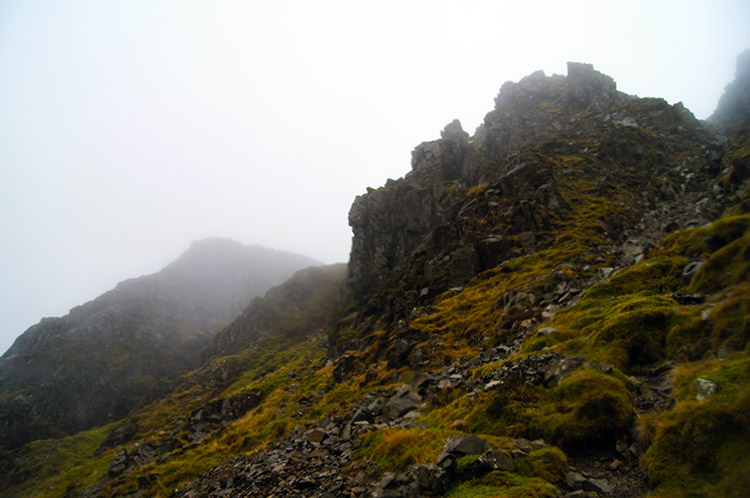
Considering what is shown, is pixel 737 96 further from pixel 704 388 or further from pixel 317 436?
pixel 317 436

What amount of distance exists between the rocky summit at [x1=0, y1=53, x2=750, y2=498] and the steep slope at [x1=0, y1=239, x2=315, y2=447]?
1238 cm

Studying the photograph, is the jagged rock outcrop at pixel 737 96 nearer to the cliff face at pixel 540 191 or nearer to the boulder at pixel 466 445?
the cliff face at pixel 540 191

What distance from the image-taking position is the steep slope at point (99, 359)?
81.9 metres

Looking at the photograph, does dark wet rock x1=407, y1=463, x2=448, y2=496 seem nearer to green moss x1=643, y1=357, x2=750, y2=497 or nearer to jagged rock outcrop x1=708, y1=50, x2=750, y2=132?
green moss x1=643, y1=357, x2=750, y2=497

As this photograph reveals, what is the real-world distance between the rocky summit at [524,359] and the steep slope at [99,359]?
1238cm

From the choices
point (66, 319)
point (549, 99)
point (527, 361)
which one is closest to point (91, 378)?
point (66, 319)

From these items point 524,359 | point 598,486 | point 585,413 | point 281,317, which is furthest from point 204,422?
point 598,486

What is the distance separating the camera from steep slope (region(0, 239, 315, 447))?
81.9 metres

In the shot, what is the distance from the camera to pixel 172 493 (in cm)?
2152

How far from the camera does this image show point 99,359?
323 feet

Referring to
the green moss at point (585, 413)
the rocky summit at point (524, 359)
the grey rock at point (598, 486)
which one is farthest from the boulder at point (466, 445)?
the grey rock at point (598, 486)

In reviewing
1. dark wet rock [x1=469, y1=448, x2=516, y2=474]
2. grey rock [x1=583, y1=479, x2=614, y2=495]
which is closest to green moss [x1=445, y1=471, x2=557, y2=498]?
dark wet rock [x1=469, y1=448, x2=516, y2=474]

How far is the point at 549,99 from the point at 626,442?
108 m

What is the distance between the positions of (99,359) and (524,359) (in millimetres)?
130391
